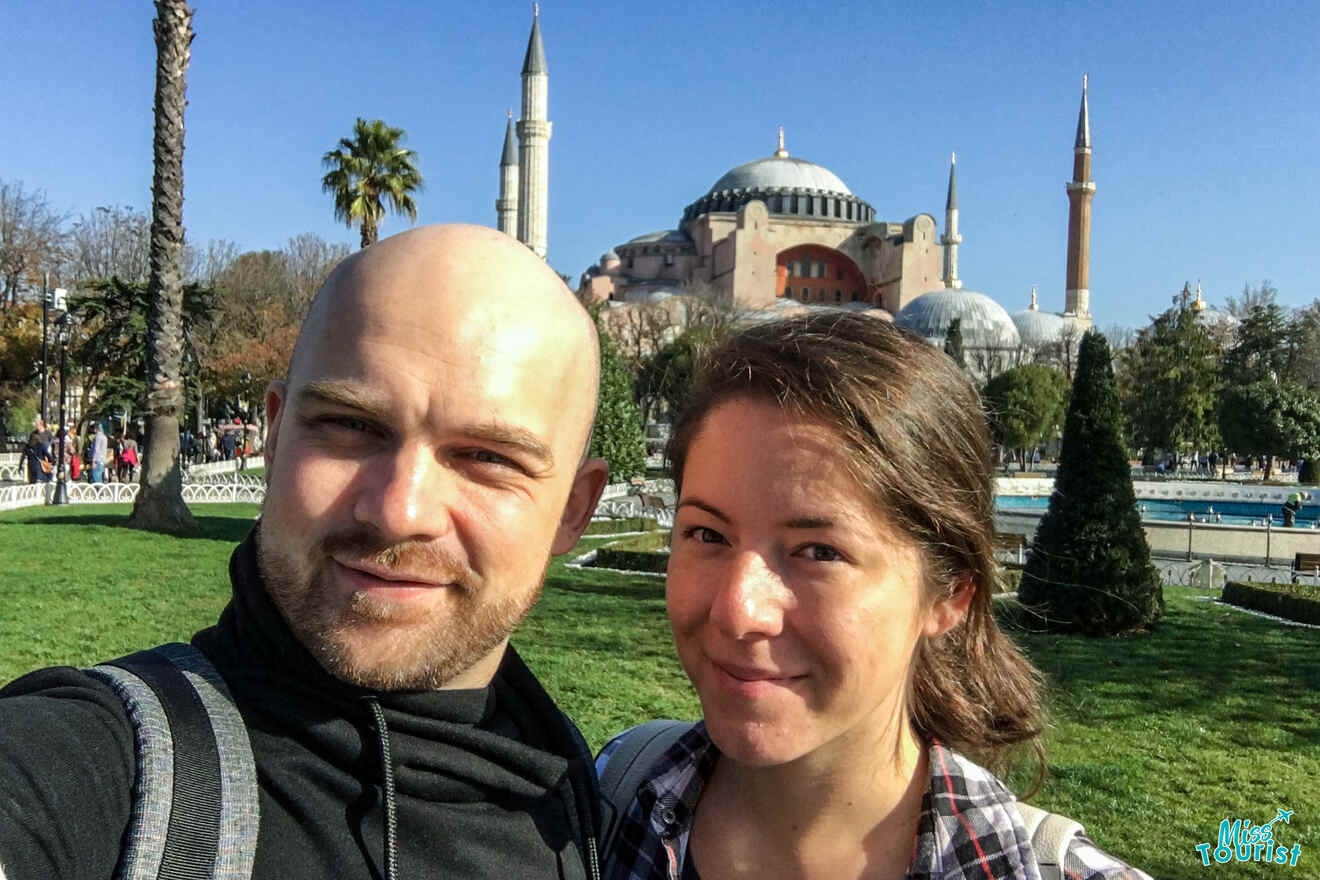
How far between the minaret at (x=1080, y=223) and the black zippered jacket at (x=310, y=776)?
62.2m

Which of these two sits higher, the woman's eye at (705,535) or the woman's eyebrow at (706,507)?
the woman's eyebrow at (706,507)

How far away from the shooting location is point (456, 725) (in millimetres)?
1341

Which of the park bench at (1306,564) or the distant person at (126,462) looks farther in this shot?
the distant person at (126,462)

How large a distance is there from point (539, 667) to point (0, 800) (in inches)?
219

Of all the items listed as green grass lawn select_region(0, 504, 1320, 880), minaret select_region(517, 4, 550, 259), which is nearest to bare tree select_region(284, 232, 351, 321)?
minaret select_region(517, 4, 550, 259)

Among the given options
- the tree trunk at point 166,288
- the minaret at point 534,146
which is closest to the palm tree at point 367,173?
the tree trunk at point 166,288

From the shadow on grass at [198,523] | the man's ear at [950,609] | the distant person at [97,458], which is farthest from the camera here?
the distant person at [97,458]

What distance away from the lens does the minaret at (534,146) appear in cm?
4712

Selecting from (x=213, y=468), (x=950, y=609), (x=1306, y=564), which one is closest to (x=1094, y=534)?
(x=1306, y=564)

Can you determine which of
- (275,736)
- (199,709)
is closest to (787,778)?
(275,736)

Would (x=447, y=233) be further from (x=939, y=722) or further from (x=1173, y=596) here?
(x=1173, y=596)

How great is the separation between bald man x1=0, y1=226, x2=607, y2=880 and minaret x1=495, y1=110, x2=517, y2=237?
179 feet

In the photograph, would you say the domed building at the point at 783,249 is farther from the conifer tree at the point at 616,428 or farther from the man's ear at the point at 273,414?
the man's ear at the point at 273,414

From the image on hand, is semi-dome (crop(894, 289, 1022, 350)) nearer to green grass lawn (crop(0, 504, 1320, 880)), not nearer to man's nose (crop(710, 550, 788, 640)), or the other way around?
green grass lawn (crop(0, 504, 1320, 880))
